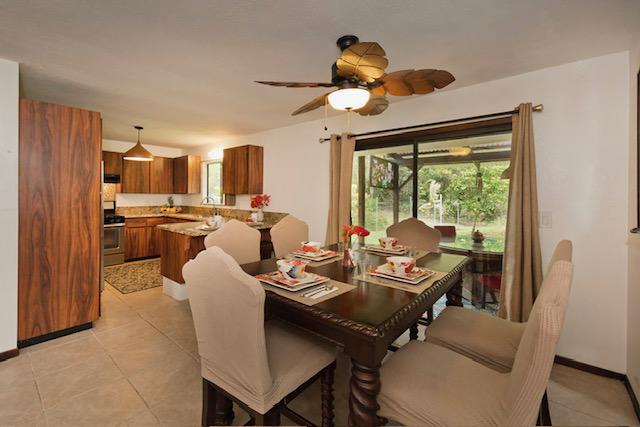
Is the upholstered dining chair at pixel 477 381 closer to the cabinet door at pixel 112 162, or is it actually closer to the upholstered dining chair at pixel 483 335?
the upholstered dining chair at pixel 483 335

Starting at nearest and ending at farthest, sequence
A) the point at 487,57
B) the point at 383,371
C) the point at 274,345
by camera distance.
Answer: the point at 383,371 < the point at 274,345 < the point at 487,57

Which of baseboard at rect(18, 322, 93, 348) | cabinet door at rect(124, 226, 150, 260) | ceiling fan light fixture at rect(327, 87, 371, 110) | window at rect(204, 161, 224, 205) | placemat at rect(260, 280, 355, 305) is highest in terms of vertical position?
ceiling fan light fixture at rect(327, 87, 371, 110)

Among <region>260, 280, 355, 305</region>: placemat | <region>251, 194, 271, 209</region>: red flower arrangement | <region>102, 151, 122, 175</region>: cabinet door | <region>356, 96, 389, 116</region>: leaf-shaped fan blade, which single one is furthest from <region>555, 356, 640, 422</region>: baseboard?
<region>102, 151, 122, 175</region>: cabinet door

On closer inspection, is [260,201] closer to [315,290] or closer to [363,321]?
[315,290]

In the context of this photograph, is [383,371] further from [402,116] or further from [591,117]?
[402,116]

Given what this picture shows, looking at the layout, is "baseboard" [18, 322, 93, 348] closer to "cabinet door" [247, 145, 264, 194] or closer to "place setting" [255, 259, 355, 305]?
"place setting" [255, 259, 355, 305]

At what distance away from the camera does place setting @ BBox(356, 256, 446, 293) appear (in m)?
1.58

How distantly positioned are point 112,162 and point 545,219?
21.7 feet

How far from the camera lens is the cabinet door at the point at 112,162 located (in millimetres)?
5438

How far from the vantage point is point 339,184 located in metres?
3.65

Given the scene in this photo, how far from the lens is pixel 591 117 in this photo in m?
2.23

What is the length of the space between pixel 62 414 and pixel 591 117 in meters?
4.06

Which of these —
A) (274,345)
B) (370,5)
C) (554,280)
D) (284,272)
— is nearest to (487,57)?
(370,5)

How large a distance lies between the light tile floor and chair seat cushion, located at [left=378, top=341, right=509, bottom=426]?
0.70 metres
